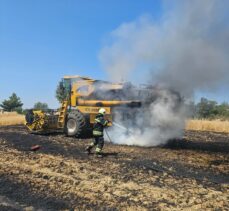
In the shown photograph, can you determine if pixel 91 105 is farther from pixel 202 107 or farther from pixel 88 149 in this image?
pixel 202 107

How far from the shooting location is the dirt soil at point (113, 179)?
7.54 metres

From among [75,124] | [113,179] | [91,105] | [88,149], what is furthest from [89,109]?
[113,179]

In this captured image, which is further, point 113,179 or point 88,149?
point 88,149

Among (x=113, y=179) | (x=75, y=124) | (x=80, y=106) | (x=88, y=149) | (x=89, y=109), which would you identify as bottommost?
(x=113, y=179)

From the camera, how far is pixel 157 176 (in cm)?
995

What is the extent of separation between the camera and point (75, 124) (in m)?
17.7

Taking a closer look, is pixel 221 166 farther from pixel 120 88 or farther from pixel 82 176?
pixel 120 88

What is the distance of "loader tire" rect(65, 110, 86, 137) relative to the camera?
17469 mm

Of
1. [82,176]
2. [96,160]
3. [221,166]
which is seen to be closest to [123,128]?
[96,160]

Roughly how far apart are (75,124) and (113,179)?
8.60 m

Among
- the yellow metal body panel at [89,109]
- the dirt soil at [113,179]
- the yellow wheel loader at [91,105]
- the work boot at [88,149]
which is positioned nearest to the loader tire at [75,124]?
the yellow wheel loader at [91,105]

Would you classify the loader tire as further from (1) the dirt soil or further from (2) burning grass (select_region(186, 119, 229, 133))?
(2) burning grass (select_region(186, 119, 229, 133))

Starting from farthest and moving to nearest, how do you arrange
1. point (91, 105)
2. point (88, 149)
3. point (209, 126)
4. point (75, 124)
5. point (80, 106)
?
1. point (209, 126)
2. point (80, 106)
3. point (75, 124)
4. point (91, 105)
5. point (88, 149)

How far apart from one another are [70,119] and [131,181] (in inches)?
362
